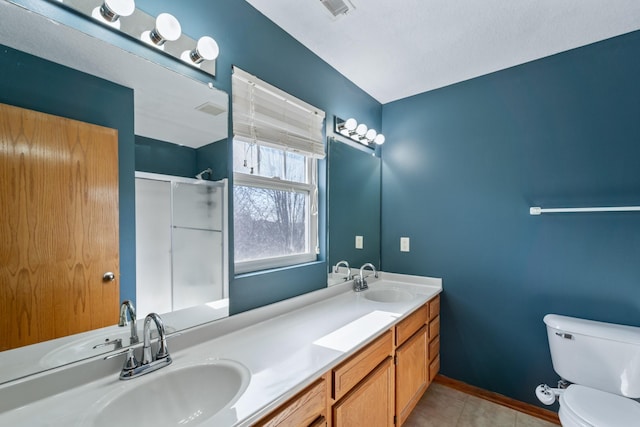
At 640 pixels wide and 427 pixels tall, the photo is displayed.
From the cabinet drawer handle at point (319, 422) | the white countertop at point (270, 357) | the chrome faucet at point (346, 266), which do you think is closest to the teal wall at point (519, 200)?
the chrome faucet at point (346, 266)

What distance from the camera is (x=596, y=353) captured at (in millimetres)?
1519

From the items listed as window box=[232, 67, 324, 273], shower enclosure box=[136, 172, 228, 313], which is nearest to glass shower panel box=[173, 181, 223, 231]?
shower enclosure box=[136, 172, 228, 313]

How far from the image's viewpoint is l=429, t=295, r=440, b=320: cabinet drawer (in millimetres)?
2025

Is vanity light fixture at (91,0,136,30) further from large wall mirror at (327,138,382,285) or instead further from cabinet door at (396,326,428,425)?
cabinet door at (396,326,428,425)

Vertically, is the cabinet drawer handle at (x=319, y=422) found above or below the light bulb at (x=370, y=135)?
below

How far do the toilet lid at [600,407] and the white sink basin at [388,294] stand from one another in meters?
0.94

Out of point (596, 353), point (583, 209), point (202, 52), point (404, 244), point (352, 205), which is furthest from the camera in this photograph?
point (404, 244)

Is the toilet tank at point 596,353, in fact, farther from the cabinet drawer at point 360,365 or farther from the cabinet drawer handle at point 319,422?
the cabinet drawer handle at point 319,422

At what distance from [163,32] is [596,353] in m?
2.55

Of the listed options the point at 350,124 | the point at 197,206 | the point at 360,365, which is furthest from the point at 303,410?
the point at 350,124

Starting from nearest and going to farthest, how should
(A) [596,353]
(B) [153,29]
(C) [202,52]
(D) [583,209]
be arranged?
(B) [153,29] < (C) [202,52] < (A) [596,353] < (D) [583,209]

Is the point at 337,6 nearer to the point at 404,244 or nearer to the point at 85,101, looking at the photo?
the point at 85,101

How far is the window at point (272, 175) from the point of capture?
1.46 m

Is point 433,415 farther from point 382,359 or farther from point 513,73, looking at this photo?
point 513,73
